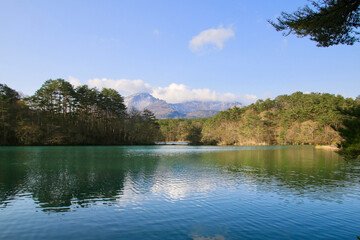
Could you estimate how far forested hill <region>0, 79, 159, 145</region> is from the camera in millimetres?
57844

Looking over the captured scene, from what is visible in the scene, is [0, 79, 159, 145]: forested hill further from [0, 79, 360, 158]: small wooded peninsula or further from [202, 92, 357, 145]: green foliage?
[202, 92, 357, 145]: green foliage

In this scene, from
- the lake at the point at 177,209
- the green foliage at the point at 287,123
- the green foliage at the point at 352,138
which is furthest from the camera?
the green foliage at the point at 287,123

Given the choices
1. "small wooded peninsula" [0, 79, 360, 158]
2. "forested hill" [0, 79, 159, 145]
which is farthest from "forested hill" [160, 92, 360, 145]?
"forested hill" [0, 79, 159, 145]

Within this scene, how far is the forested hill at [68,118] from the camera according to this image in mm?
57844

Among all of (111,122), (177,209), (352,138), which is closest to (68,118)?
(111,122)

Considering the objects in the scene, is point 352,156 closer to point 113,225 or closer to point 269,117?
point 113,225

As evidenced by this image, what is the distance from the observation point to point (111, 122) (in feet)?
252

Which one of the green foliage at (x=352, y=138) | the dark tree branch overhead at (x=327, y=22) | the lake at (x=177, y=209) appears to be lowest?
the lake at (x=177, y=209)

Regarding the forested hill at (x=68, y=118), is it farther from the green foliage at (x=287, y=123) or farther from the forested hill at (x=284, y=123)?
the green foliage at (x=287, y=123)

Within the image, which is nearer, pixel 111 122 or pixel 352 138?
pixel 352 138

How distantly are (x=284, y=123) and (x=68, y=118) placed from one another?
70.2 m

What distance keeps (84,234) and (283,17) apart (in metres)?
10.2

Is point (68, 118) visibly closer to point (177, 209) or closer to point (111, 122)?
point (111, 122)

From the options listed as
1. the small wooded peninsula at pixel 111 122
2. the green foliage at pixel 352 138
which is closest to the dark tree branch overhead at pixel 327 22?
the green foliage at pixel 352 138
